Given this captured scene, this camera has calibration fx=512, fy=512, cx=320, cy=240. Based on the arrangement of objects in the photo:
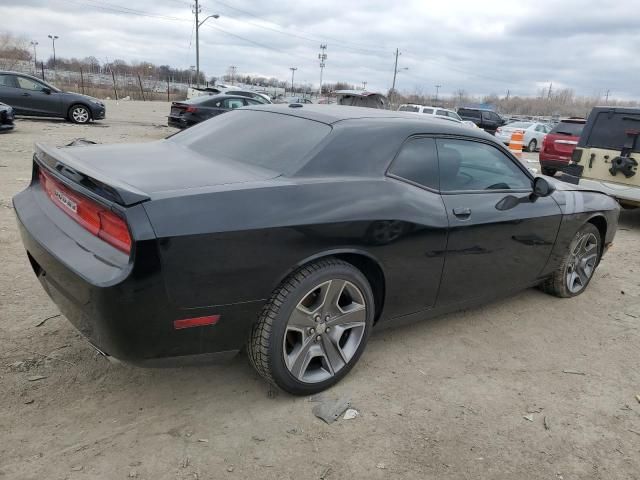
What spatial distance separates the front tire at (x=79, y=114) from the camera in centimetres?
1571

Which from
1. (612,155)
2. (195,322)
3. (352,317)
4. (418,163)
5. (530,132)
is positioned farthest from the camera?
(530,132)

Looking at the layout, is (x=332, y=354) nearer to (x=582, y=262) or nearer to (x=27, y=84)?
(x=582, y=262)

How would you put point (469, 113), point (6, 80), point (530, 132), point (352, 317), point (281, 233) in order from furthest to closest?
point (469, 113) < point (530, 132) < point (6, 80) < point (352, 317) < point (281, 233)

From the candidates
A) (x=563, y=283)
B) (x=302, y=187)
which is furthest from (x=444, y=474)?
(x=563, y=283)

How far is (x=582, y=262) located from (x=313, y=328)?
10.3 ft

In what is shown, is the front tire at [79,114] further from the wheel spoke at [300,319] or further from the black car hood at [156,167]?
the wheel spoke at [300,319]

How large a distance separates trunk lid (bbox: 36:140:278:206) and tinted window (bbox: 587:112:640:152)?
6664 mm

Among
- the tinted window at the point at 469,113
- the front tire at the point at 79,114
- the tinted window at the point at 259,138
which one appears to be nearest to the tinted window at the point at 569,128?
the tinted window at the point at 259,138

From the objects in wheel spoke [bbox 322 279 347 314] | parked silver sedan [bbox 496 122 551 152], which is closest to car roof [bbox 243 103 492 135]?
wheel spoke [bbox 322 279 347 314]

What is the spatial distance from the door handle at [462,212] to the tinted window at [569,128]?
37.3 ft

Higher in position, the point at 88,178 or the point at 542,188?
the point at 88,178

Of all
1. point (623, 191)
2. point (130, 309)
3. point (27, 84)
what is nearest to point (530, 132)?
point (623, 191)

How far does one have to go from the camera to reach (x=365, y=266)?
9.62 ft

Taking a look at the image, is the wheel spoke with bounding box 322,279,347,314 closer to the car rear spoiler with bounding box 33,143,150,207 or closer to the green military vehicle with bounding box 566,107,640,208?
the car rear spoiler with bounding box 33,143,150,207
